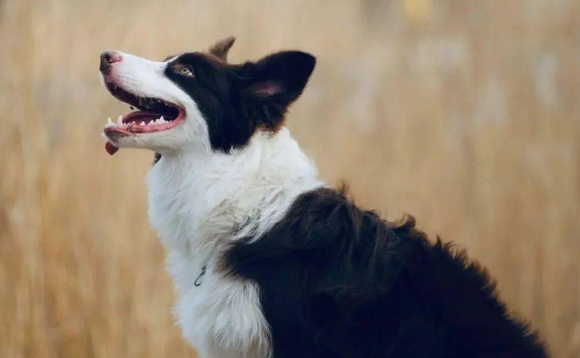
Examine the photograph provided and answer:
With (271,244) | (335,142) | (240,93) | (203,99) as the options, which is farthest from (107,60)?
(335,142)

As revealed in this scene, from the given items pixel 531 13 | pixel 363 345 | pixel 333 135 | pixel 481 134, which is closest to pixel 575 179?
pixel 481 134

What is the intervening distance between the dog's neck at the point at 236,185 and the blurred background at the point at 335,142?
97 centimetres

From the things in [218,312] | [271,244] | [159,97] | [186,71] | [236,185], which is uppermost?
[186,71]

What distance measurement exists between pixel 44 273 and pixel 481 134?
6.58 ft

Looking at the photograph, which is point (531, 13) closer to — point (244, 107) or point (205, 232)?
point (244, 107)

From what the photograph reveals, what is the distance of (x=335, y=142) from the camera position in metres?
3.70

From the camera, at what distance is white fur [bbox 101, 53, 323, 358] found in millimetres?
2404

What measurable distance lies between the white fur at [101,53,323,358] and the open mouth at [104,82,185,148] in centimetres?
2

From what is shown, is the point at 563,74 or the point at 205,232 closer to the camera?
the point at 205,232

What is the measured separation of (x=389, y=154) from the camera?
144 inches

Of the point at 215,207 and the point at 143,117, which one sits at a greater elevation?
the point at 143,117

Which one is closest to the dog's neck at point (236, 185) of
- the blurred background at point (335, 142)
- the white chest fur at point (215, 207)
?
the white chest fur at point (215, 207)

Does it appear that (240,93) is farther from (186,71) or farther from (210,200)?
(210,200)

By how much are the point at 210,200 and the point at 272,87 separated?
41 cm
